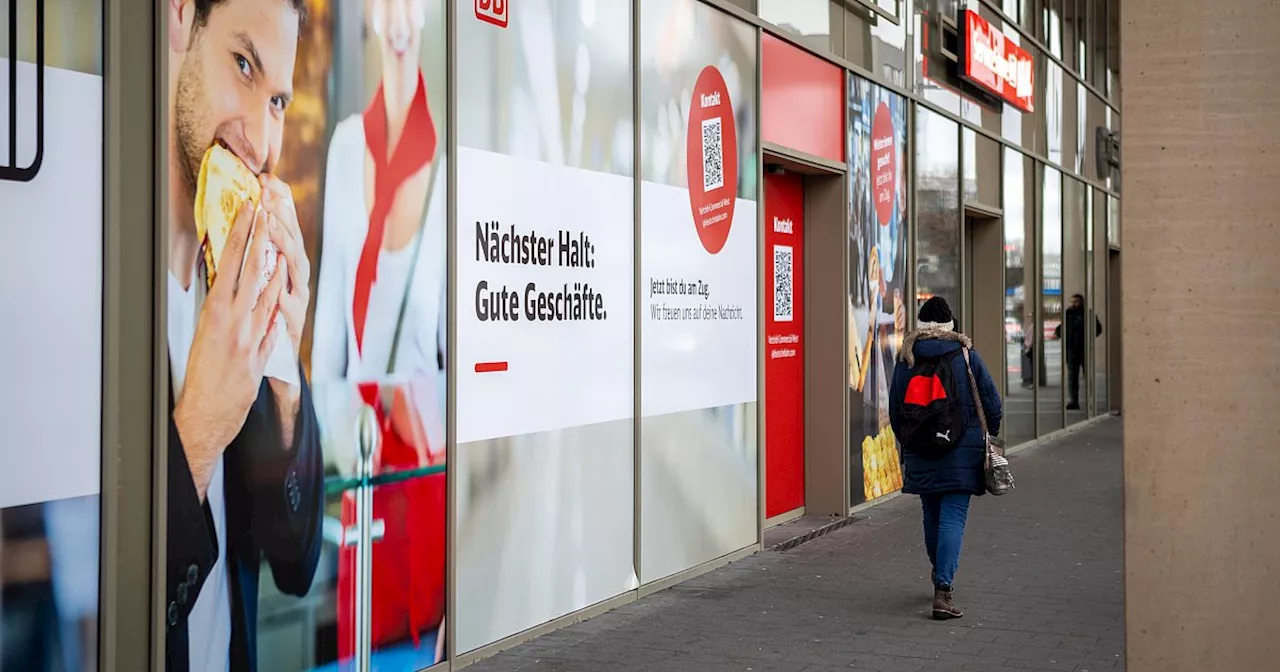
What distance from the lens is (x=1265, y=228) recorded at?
3014 millimetres

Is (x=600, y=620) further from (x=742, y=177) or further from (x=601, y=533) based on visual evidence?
(x=742, y=177)

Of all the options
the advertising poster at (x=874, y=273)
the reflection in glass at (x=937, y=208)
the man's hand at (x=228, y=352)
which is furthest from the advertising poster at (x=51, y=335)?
the reflection in glass at (x=937, y=208)

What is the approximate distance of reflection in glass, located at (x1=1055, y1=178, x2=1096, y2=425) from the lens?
67.1 feet

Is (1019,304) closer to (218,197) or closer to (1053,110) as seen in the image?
(1053,110)

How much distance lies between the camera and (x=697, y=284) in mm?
8961

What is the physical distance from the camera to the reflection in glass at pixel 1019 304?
1708 centimetres

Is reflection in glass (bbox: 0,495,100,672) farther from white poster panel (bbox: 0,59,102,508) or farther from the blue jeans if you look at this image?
the blue jeans

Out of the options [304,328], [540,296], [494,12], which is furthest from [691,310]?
[304,328]

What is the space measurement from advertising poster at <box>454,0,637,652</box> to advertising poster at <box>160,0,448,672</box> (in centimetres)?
27

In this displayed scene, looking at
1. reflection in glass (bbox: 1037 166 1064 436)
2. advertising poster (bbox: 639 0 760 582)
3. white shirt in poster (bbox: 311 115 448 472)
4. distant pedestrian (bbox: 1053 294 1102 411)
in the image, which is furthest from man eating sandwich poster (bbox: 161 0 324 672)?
distant pedestrian (bbox: 1053 294 1102 411)

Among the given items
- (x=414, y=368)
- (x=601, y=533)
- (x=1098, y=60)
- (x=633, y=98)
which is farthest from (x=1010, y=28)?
(x=414, y=368)

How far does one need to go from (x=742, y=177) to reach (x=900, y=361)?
2.16 meters

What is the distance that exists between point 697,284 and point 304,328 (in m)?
3.83

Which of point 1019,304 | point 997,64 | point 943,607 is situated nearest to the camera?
point 943,607
